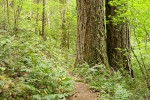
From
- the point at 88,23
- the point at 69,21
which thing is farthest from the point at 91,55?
the point at 69,21

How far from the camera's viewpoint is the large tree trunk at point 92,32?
7216 millimetres

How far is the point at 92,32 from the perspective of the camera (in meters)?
7.22

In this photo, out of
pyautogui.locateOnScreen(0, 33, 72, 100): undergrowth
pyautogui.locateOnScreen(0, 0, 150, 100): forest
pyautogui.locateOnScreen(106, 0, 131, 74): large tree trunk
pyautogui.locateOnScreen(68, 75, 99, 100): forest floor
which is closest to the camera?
pyautogui.locateOnScreen(0, 33, 72, 100): undergrowth

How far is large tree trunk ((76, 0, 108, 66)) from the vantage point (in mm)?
7216

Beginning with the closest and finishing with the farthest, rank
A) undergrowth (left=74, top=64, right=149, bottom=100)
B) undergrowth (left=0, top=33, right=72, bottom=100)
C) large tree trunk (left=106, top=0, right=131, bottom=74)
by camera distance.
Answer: undergrowth (left=0, top=33, right=72, bottom=100) < undergrowth (left=74, top=64, right=149, bottom=100) < large tree trunk (left=106, top=0, right=131, bottom=74)

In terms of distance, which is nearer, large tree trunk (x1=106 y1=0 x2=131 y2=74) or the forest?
the forest

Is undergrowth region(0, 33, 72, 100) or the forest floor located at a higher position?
undergrowth region(0, 33, 72, 100)

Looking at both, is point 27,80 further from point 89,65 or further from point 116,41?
point 116,41

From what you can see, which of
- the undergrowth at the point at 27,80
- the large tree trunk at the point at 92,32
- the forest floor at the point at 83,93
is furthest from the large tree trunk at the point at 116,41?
the undergrowth at the point at 27,80

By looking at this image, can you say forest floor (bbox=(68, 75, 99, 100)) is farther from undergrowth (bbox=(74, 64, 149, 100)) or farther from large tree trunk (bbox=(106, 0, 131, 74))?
large tree trunk (bbox=(106, 0, 131, 74))

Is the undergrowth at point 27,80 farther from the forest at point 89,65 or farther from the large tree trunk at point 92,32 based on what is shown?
the large tree trunk at point 92,32

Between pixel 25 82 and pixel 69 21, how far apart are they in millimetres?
11083

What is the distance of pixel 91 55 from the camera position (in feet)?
23.8

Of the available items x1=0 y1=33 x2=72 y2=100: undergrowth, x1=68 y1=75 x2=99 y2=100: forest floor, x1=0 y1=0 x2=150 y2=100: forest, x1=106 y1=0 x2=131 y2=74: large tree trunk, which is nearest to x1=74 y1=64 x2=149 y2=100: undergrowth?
x1=0 y1=0 x2=150 y2=100: forest
